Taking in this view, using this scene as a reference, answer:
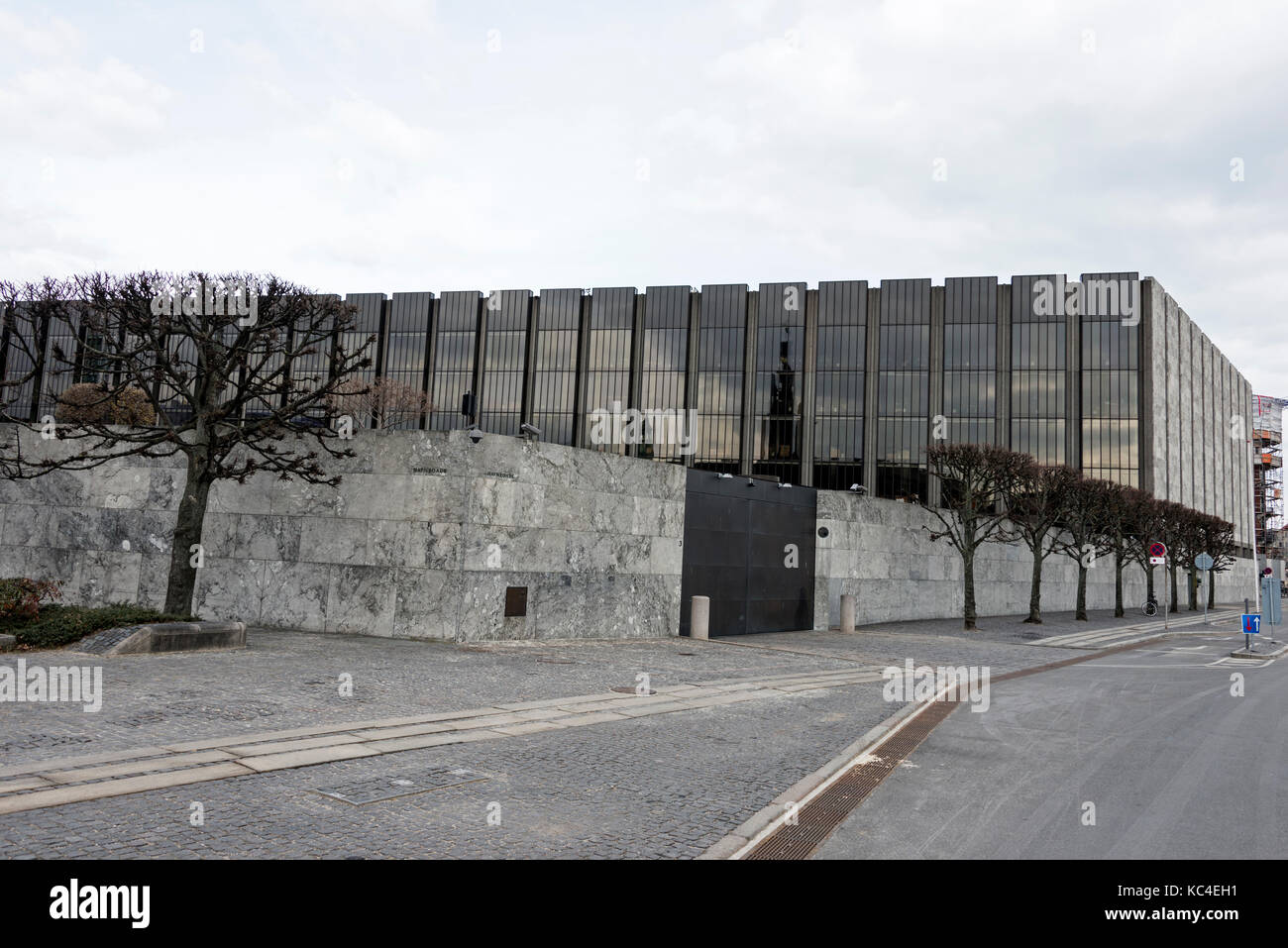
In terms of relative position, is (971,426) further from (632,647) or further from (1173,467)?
(632,647)

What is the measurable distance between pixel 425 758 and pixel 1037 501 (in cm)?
3578

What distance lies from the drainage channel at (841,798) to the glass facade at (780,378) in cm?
5438

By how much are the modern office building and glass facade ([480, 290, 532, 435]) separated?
121 mm

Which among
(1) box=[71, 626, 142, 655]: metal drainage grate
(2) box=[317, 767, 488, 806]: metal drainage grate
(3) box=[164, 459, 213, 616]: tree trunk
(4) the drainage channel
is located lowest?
(4) the drainage channel

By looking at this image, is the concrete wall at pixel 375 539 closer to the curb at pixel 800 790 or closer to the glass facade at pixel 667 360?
the curb at pixel 800 790

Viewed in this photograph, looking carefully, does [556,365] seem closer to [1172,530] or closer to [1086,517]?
[1086,517]

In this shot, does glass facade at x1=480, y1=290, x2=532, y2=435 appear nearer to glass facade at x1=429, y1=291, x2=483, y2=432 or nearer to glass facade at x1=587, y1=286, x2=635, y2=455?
glass facade at x1=429, y1=291, x2=483, y2=432

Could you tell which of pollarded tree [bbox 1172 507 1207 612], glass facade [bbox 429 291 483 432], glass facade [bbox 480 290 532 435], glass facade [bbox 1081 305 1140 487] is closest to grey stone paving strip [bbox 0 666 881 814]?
pollarded tree [bbox 1172 507 1207 612]

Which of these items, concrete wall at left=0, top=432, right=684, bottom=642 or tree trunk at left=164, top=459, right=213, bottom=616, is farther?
concrete wall at left=0, top=432, right=684, bottom=642

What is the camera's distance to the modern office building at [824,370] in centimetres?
6456

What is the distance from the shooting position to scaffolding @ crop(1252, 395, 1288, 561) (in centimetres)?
12431

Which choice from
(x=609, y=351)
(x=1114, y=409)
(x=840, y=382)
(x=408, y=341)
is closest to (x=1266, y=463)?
(x=1114, y=409)

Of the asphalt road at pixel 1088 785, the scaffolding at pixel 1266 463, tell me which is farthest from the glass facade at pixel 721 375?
the scaffolding at pixel 1266 463

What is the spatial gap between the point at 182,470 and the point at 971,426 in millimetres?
58226
